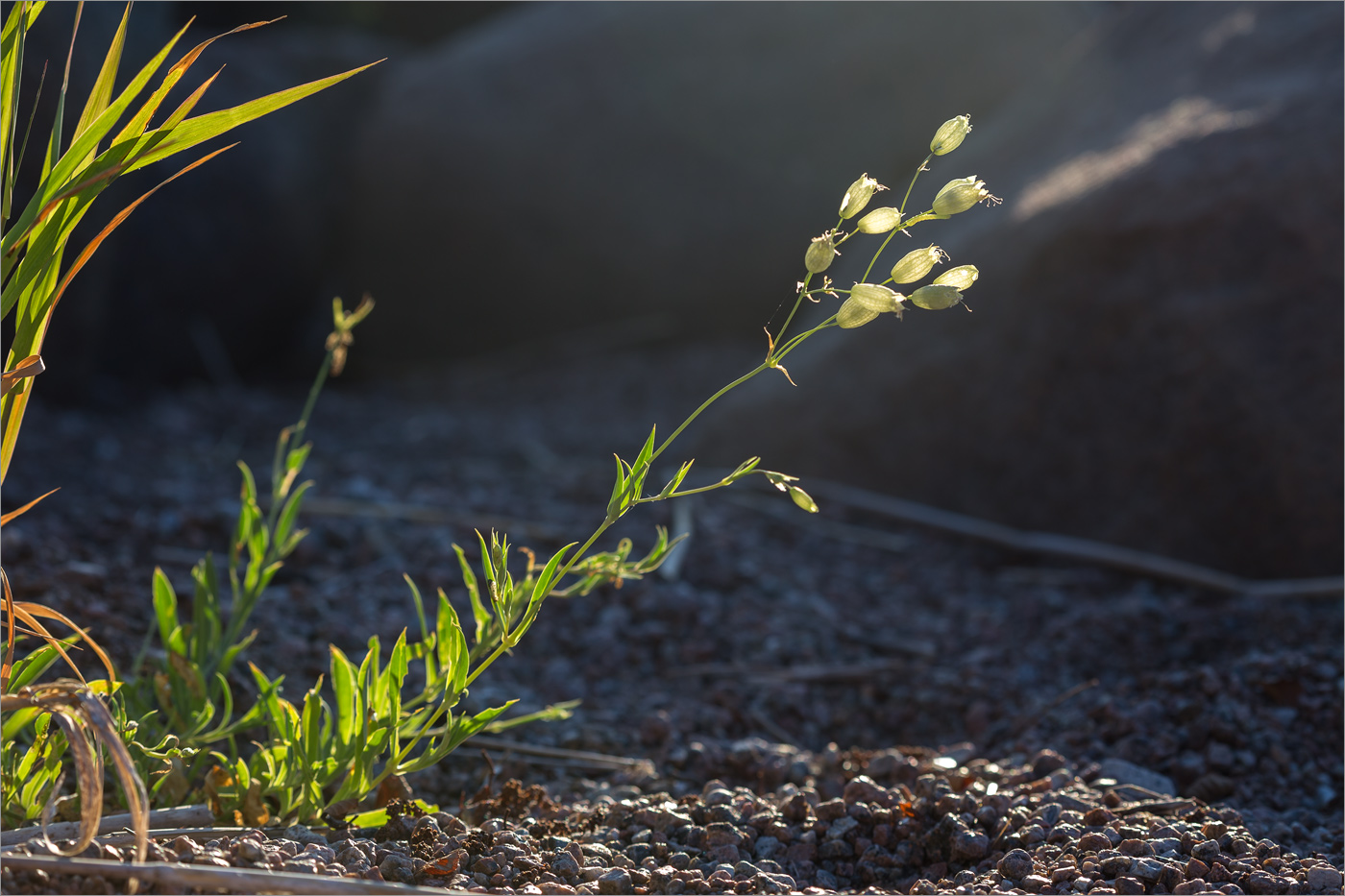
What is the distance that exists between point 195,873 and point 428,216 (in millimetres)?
4689

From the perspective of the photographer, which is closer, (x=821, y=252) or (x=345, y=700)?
(x=821, y=252)

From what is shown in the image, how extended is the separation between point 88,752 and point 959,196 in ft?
2.59

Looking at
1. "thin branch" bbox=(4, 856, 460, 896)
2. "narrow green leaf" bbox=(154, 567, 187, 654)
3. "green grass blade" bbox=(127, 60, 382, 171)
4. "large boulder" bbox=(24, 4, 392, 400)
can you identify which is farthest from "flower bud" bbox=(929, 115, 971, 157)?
→ "large boulder" bbox=(24, 4, 392, 400)

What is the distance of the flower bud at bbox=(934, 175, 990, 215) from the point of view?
31.5 inches

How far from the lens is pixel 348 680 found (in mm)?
1078

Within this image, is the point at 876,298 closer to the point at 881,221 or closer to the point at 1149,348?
the point at 881,221

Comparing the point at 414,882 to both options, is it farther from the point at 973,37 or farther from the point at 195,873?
the point at 973,37

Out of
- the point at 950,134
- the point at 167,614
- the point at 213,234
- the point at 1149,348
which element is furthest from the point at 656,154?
the point at 950,134

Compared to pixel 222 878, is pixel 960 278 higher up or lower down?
higher up

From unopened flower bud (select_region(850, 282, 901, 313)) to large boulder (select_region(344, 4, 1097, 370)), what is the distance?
4.23 m

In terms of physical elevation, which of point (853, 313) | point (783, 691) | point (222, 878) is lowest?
point (222, 878)

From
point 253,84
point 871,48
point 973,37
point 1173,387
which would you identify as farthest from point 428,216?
point 1173,387

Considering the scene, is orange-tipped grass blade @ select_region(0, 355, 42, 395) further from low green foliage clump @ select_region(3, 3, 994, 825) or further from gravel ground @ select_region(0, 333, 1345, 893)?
gravel ground @ select_region(0, 333, 1345, 893)

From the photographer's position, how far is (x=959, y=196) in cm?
81
